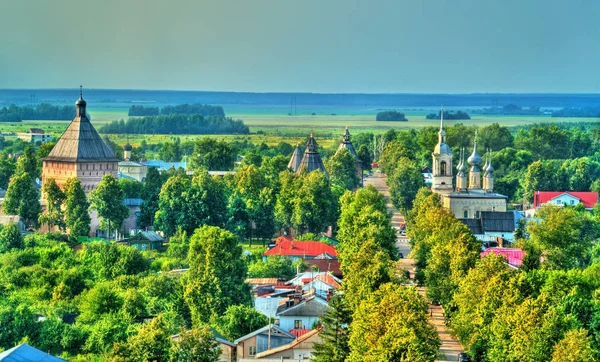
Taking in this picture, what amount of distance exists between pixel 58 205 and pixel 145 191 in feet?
21.7

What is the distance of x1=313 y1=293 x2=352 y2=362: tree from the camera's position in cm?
3897

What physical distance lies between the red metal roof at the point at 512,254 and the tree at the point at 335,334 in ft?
54.5

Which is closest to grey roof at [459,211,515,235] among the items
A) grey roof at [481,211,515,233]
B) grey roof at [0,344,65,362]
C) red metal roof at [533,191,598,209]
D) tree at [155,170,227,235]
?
grey roof at [481,211,515,233]

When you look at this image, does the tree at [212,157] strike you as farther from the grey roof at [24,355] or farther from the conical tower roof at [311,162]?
the grey roof at [24,355]

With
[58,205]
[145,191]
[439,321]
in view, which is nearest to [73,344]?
[439,321]

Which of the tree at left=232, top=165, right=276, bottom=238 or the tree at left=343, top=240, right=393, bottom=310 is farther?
the tree at left=232, top=165, right=276, bottom=238

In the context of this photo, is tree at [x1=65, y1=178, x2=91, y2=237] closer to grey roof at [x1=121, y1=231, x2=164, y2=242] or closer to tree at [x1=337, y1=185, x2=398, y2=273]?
grey roof at [x1=121, y1=231, x2=164, y2=242]

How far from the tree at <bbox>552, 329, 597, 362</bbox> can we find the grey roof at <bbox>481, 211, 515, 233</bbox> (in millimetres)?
34961

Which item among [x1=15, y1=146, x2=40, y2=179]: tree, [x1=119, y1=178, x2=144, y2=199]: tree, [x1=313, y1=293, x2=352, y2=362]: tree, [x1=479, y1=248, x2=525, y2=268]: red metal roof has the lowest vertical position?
[x1=479, y1=248, x2=525, y2=268]: red metal roof

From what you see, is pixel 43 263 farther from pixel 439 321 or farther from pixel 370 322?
pixel 370 322

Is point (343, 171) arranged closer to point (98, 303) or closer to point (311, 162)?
point (311, 162)

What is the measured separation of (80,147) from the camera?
241 feet

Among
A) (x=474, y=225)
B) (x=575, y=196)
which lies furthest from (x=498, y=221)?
(x=575, y=196)

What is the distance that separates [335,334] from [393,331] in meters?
4.15
